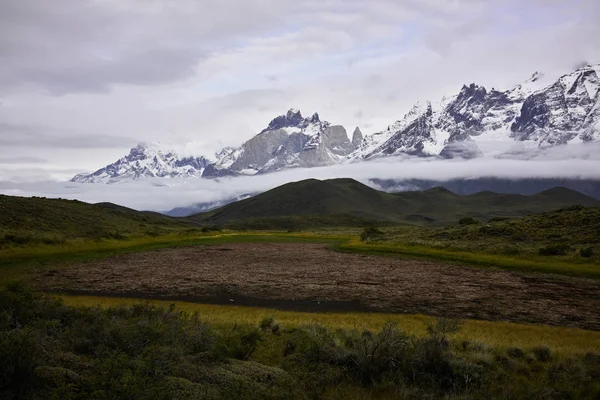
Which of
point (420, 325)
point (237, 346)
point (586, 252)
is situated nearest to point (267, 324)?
point (237, 346)

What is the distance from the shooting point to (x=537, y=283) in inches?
1372

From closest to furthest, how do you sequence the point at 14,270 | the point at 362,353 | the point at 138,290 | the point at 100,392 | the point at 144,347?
the point at 100,392 → the point at 144,347 → the point at 362,353 → the point at 138,290 → the point at 14,270

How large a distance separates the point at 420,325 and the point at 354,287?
12.4 m

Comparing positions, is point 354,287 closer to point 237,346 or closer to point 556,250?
point 237,346

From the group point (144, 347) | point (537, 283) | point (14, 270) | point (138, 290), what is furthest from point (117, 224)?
point (144, 347)

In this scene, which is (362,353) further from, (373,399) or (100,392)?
(100,392)

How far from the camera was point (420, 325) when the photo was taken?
21.1m

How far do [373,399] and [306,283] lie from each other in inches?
945

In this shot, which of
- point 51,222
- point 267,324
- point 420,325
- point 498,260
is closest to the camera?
point 267,324

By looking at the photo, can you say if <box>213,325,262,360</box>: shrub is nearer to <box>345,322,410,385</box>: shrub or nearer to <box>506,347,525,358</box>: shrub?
<box>345,322,410,385</box>: shrub

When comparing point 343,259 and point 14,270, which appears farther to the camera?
point 343,259

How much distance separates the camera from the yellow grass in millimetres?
17953

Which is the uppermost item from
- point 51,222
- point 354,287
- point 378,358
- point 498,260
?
point 51,222

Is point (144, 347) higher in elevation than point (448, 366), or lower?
higher
